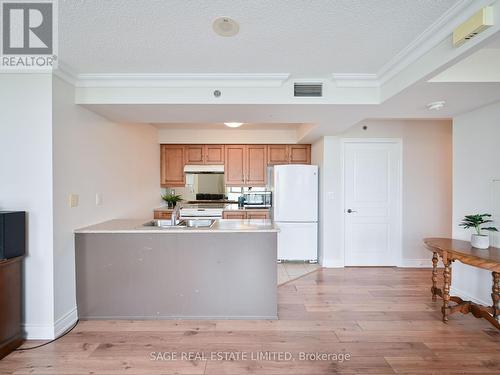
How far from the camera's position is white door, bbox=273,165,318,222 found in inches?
173

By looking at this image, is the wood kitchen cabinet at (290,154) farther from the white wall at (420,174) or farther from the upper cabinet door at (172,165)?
the upper cabinet door at (172,165)

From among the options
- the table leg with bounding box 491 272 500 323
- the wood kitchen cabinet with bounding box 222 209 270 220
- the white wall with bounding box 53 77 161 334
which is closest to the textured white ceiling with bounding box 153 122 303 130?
the white wall with bounding box 53 77 161 334

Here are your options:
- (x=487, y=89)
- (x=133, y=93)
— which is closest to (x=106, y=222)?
(x=133, y=93)

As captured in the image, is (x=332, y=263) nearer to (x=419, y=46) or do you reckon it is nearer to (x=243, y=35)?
(x=419, y=46)

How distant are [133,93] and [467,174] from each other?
12.0ft

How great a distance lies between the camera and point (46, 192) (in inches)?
86.1

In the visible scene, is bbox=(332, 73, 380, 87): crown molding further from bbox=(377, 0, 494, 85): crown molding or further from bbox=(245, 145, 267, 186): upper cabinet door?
bbox=(245, 145, 267, 186): upper cabinet door

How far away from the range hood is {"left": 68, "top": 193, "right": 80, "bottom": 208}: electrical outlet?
2575 millimetres

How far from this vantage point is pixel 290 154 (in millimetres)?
4973

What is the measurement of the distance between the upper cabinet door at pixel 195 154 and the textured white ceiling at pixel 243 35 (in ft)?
8.88

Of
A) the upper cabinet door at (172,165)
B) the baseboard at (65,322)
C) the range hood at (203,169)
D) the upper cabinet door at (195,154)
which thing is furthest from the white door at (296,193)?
the baseboard at (65,322)

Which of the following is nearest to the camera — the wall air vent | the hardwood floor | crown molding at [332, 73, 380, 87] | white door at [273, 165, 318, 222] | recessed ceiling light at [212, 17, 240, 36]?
recessed ceiling light at [212, 17, 240, 36]

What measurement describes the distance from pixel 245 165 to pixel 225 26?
3.39 metres

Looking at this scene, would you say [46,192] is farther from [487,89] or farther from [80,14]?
[487,89]
